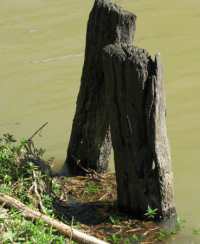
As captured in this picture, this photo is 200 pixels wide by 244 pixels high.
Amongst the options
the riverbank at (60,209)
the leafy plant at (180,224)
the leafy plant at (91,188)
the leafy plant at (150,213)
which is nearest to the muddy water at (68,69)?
the leafy plant at (180,224)

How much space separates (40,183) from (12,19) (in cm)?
770

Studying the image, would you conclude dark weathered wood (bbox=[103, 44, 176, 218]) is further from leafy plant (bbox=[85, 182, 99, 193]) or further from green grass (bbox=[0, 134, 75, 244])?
green grass (bbox=[0, 134, 75, 244])

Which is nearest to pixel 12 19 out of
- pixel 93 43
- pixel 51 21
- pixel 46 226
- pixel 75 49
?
pixel 51 21

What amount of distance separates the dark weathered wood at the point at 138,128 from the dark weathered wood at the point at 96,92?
1.80 feet

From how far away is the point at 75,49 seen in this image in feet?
30.9

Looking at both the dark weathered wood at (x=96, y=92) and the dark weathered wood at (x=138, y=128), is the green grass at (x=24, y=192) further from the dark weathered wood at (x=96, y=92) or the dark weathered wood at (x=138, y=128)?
the dark weathered wood at (x=138, y=128)

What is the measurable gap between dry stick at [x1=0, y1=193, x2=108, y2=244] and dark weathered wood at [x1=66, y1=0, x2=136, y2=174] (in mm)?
1594

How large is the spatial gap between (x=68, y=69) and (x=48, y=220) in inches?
201

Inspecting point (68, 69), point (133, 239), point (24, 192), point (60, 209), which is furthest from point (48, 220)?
point (68, 69)

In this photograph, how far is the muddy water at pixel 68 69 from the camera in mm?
6215

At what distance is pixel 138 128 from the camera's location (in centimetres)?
429

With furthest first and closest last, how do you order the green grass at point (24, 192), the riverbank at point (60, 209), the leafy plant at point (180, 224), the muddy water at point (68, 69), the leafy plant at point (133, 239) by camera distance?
1. the muddy water at point (68, 69)
2. the leafy plant at point (180, 224)
3. the leafy plant at point (133, 239)
4. the riverbank at point (60, 209)
5. the green grass at point (24, 192)

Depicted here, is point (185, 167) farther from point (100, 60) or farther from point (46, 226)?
point (46, 226)

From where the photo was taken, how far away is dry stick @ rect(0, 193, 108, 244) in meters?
3.72
